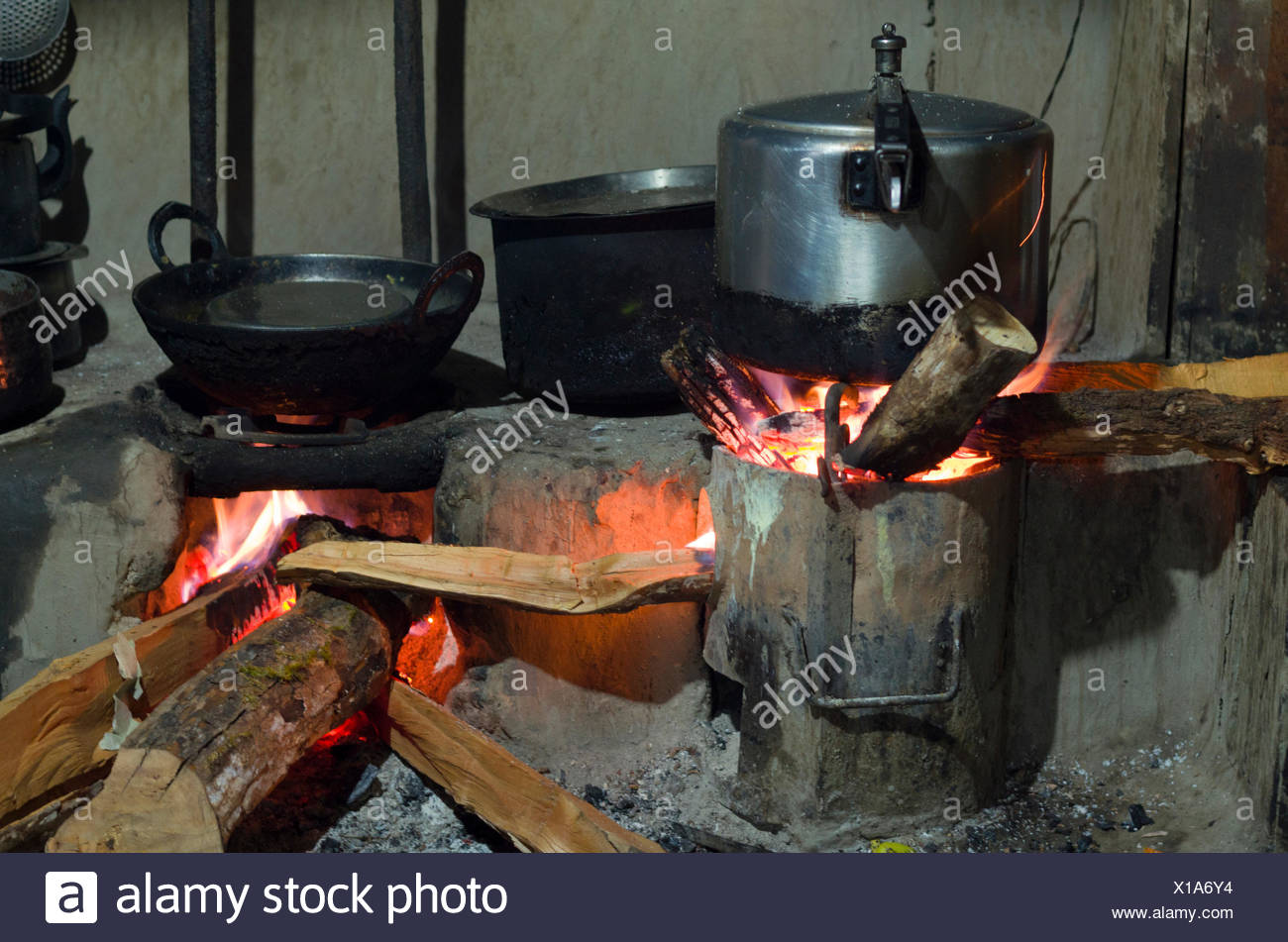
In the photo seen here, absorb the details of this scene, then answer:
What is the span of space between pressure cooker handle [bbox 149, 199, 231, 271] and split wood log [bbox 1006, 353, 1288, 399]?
2.54 meters

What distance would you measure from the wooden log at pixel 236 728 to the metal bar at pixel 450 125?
2.03m

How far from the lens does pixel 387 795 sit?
4.09 meters

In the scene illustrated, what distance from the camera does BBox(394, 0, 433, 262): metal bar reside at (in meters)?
5.25

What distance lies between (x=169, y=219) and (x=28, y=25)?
47.7 inches

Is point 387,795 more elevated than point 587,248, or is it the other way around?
point 587,248

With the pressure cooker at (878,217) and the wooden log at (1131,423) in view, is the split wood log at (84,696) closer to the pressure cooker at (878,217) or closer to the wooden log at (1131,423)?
the pressure cooker at (878,217)

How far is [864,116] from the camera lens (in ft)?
11.3

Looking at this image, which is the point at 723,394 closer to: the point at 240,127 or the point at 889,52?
the point at 889,52

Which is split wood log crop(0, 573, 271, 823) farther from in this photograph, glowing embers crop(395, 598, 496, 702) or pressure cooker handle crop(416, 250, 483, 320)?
pressure cooker handle crop(416, 250, 483, 320)

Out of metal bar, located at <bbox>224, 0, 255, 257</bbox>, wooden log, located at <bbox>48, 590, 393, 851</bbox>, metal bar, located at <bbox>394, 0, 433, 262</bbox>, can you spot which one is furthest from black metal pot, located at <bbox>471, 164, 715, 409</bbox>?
metal bar, located at <bbox>224, 0, 255, 257</bbox>

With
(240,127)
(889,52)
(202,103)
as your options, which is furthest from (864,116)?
(240,127)

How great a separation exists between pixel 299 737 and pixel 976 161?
2088 millimetres

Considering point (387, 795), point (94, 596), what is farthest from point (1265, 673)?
point (94, 596)

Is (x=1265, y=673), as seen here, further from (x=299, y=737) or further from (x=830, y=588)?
(x=299, y=737)
